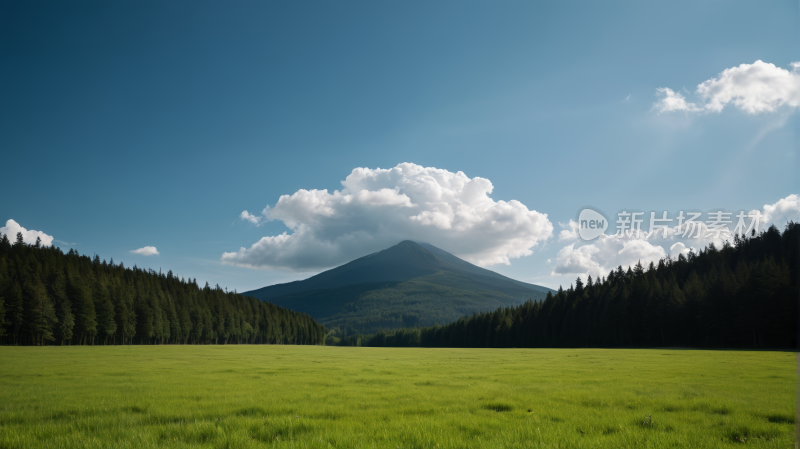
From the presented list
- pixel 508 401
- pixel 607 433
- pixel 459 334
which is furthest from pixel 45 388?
pixel 459 334

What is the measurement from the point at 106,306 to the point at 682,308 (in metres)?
133

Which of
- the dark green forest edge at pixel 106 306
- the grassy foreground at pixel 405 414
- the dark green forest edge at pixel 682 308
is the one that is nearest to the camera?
the grassy foreground at pixel 405 414

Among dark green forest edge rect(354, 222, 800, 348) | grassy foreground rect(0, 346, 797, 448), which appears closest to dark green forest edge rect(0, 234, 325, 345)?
grassy foreground rect(0, 346, 797, 448)

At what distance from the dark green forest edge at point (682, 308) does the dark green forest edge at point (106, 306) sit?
94.4 metres

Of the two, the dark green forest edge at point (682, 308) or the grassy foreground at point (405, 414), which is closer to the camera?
the grassy foreground at point (405, 414)

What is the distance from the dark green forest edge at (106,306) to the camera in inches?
3199

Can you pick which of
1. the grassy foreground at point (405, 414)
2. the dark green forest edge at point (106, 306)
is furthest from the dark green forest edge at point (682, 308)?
the dark green forest edge at point (106, 306)

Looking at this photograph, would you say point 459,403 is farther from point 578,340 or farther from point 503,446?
point 578,340

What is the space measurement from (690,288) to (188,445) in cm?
10160

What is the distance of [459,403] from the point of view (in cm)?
1230

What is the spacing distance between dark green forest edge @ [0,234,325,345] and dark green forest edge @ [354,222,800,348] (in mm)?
94399

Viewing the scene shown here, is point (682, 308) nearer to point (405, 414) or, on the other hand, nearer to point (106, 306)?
point (405, 414)

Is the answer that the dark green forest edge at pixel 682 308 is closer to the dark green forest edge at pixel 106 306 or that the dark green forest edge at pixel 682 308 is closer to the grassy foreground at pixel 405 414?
the grassy foreground at pixel 405 414

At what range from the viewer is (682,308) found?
272ft
